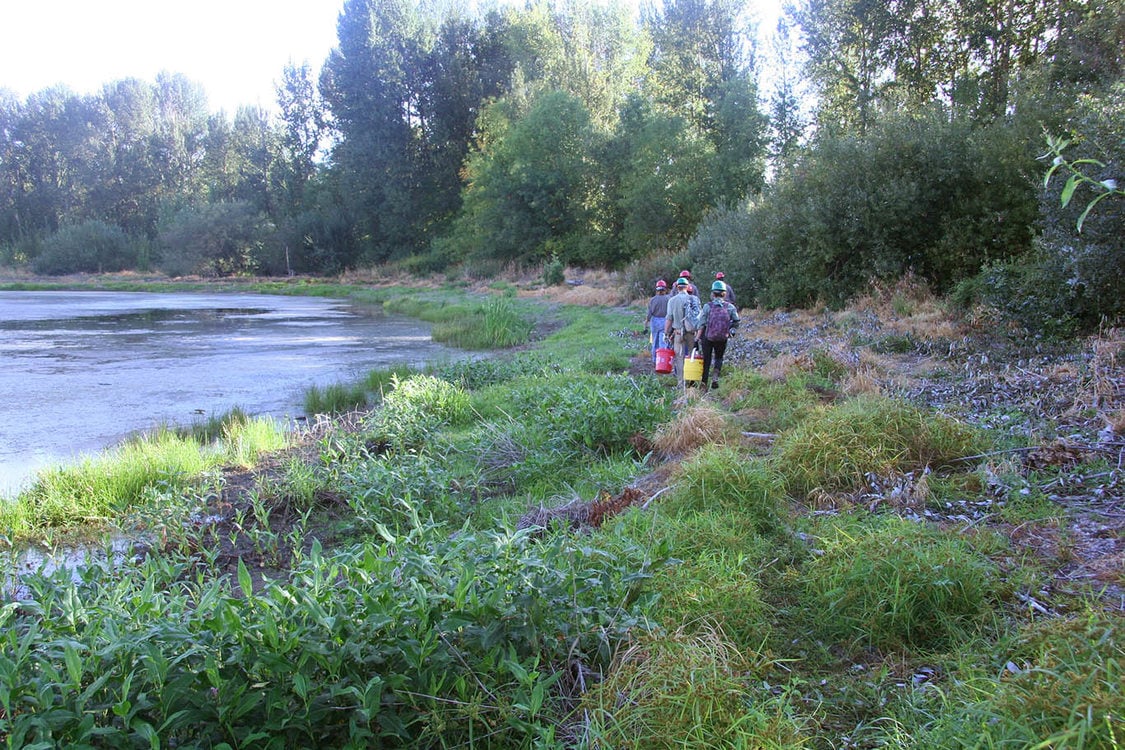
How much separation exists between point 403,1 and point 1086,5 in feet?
166

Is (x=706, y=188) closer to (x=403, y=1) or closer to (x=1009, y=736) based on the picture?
(x=1009, y=736)

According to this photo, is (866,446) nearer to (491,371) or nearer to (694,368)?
(694,368)

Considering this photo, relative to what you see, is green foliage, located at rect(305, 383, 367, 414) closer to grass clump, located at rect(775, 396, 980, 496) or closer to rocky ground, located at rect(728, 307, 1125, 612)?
rocky ground, located at rect(728, 307, 1125, 612)

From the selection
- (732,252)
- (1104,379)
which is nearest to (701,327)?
(1104,379)

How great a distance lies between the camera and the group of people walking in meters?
10.2

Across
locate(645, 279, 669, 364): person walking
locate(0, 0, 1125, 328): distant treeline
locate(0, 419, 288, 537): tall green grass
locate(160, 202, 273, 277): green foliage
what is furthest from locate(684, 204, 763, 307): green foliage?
locate(160, 202, 273, 277): green foliage

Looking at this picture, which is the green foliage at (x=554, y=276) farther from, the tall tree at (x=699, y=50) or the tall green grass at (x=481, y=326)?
the tall tree at (x=699, y=50)

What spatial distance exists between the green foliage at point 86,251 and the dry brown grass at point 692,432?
232 ft

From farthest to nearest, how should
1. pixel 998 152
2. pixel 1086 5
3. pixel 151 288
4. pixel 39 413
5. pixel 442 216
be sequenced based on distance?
pixel 442 216 < pixel 151 288 < pixel 1086 5 < pixel 998 152 < pixel 39 413

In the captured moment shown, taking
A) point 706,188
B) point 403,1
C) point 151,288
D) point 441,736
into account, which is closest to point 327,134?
point 403,1

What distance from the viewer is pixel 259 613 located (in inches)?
121

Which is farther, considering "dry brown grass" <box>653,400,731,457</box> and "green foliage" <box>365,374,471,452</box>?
"green foliage" <box>365,374,471,452</box>

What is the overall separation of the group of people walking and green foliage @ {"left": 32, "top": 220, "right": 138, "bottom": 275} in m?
67.7

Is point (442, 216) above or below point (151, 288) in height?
above
